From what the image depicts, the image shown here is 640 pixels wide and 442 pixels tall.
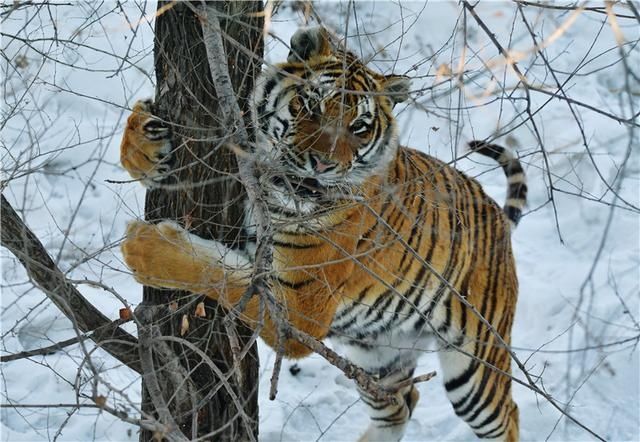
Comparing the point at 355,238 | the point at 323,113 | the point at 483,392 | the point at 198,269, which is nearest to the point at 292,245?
the point at 355,238

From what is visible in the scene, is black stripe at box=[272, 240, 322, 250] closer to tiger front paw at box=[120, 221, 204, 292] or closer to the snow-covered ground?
tiger front paw at box=[120, 221, 204, 292]

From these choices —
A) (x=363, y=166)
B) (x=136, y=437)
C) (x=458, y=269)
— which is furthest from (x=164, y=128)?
(x=136, y=437)

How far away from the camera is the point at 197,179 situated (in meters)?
3.53

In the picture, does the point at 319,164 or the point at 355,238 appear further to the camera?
the point at 355,238

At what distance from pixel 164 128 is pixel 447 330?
5.88ft

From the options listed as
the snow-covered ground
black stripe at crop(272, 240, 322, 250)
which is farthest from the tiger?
the snow-covered ground

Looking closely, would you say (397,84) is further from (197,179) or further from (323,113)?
(197,179)

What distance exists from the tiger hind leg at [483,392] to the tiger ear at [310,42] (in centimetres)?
189

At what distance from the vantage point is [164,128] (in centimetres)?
355

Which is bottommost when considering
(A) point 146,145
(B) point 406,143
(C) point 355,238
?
(C) point 355,238

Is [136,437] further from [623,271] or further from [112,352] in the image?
[623,271]

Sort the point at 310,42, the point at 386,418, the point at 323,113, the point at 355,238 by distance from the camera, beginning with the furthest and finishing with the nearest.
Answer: the point at 386,418 < the point at 355,238 < the point at 310,42 < the point at 323,113

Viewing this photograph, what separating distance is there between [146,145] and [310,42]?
753 mm

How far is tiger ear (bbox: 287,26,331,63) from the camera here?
3432 millimetres
